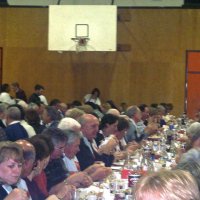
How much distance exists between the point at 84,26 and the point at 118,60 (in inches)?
94.2

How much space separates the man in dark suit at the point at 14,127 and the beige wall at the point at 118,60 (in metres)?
9.26

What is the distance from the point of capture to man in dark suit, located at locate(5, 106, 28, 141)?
736 centimetres

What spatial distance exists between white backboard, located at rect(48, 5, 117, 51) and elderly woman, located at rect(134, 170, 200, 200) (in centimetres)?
1318

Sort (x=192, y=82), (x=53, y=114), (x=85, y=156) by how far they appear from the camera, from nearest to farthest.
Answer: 1. (x=85, y=156)
2. (x=53, y=114)
3. (x=192, y=82)

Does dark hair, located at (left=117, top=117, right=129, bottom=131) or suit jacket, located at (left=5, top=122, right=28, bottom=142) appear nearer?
suit jacket, located at (left=5, top=122, right=28, bottom=142)

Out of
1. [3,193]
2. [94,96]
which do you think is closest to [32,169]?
[3,193]

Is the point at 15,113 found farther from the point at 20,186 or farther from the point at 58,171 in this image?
the point at 20,186

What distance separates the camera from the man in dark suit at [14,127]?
7.36 meters

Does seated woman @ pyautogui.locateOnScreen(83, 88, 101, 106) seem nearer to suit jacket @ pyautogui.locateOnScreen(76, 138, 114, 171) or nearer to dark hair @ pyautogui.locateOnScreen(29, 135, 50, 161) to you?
suit jacket @ pyautogui.locateOnScreen(76, 138, 114, 171)

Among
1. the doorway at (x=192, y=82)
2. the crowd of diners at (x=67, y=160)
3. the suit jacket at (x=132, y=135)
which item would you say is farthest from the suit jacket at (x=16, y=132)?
the doorway at (x=192, y=82)

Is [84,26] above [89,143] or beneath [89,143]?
above

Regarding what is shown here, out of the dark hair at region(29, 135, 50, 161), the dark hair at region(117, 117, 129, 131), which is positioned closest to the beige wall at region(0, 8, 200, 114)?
the dark hair at region(117, 117, 129, 131)

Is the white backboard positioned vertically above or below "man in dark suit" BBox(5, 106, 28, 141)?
above

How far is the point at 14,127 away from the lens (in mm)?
7473
